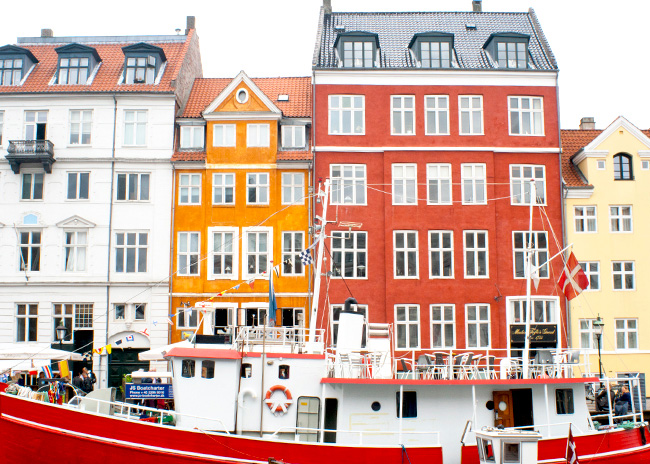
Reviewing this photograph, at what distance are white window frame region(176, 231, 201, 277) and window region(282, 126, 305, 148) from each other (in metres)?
5.76

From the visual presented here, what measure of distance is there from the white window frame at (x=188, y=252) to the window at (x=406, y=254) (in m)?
8.61

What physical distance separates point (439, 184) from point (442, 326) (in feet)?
20.3

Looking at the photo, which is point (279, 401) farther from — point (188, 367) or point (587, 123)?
point (587, 123)

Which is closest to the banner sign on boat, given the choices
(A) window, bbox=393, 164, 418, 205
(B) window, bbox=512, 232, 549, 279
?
(A) window, bbox=393, 164, 418, 205

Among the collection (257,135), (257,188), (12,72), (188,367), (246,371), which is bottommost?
(246,371)

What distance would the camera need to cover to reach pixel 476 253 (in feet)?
101

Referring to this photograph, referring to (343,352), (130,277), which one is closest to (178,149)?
(130,277)

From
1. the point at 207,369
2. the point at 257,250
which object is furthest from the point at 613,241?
the point at 207,369

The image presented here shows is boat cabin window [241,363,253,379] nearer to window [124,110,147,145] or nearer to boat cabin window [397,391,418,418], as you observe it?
boat cabin window [397,391,418,418]

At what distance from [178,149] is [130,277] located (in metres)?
6.14

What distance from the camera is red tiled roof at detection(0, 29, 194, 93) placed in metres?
32.5

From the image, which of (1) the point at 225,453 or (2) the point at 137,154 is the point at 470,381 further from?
(2) the point at 137,154

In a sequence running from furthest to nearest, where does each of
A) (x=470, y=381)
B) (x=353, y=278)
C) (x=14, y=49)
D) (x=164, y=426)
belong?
(x=14, y=49) < (x=353, y=278) < (x=470, y=381) < (x=164, y=426)

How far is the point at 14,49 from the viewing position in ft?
110
